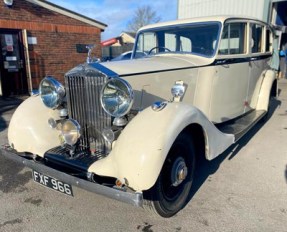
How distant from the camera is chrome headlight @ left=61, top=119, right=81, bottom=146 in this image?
270 cm

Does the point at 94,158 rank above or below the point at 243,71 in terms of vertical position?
below

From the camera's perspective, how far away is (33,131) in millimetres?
2969

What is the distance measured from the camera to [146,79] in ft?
9.70

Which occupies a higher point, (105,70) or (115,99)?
(105,70)

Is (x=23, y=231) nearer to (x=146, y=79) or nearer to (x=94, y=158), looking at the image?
(x=94, y=158)

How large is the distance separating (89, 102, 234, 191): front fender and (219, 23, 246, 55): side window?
5.45ft

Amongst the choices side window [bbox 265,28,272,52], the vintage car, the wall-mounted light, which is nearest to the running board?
the vintage car

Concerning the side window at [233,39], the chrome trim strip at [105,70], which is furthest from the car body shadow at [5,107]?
the side window at [233,39]

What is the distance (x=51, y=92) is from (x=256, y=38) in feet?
11.6

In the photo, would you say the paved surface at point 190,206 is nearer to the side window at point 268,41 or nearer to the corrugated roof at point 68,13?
the side window at point 268,41

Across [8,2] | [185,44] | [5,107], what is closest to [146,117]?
[185,44]

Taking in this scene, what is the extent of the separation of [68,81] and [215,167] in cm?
224

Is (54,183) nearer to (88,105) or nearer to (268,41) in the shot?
(88,105)

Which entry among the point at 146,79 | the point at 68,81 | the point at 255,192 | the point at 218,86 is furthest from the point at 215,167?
the point at 68,81
